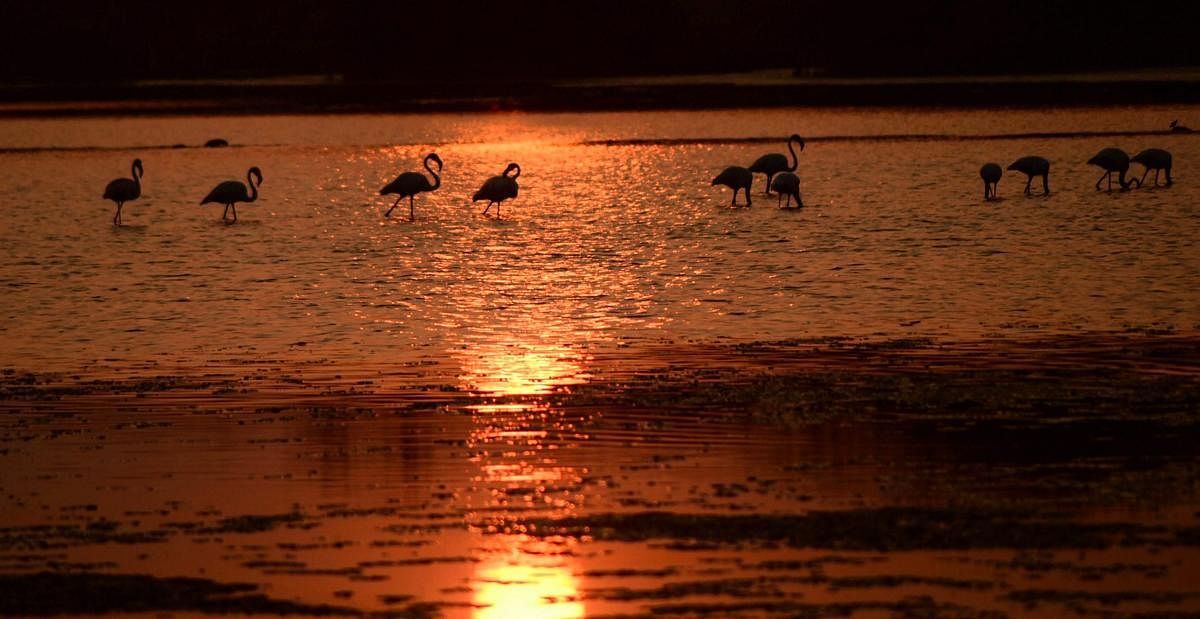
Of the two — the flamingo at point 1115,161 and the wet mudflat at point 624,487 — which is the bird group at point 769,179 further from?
the wet mudflat at point 624,487

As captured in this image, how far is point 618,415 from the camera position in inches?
422

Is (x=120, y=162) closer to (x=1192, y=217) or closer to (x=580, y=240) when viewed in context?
(x=580, y=240)

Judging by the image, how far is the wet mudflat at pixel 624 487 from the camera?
7309 mm

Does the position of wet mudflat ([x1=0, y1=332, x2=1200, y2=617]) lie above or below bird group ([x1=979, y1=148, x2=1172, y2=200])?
below

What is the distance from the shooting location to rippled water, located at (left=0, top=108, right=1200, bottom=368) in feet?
47.0

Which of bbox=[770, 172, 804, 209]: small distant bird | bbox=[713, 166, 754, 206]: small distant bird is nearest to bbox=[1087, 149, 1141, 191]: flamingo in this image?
bbox=[770, 172, 804, 209]: small distant bird

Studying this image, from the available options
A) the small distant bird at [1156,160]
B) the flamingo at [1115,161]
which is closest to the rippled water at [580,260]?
the flamingo at [1115,161]

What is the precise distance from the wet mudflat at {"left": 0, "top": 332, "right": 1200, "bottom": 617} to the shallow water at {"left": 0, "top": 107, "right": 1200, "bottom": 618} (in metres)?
0.02

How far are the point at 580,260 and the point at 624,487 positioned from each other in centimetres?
1078

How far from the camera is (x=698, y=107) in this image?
68.4 metres

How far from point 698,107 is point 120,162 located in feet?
97.2

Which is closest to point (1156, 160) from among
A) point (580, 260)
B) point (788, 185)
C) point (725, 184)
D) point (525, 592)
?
point (788, 185)

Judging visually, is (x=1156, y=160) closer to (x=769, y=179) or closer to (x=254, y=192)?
(x=769, y=179)

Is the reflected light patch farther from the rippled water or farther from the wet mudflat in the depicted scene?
the rippled water
